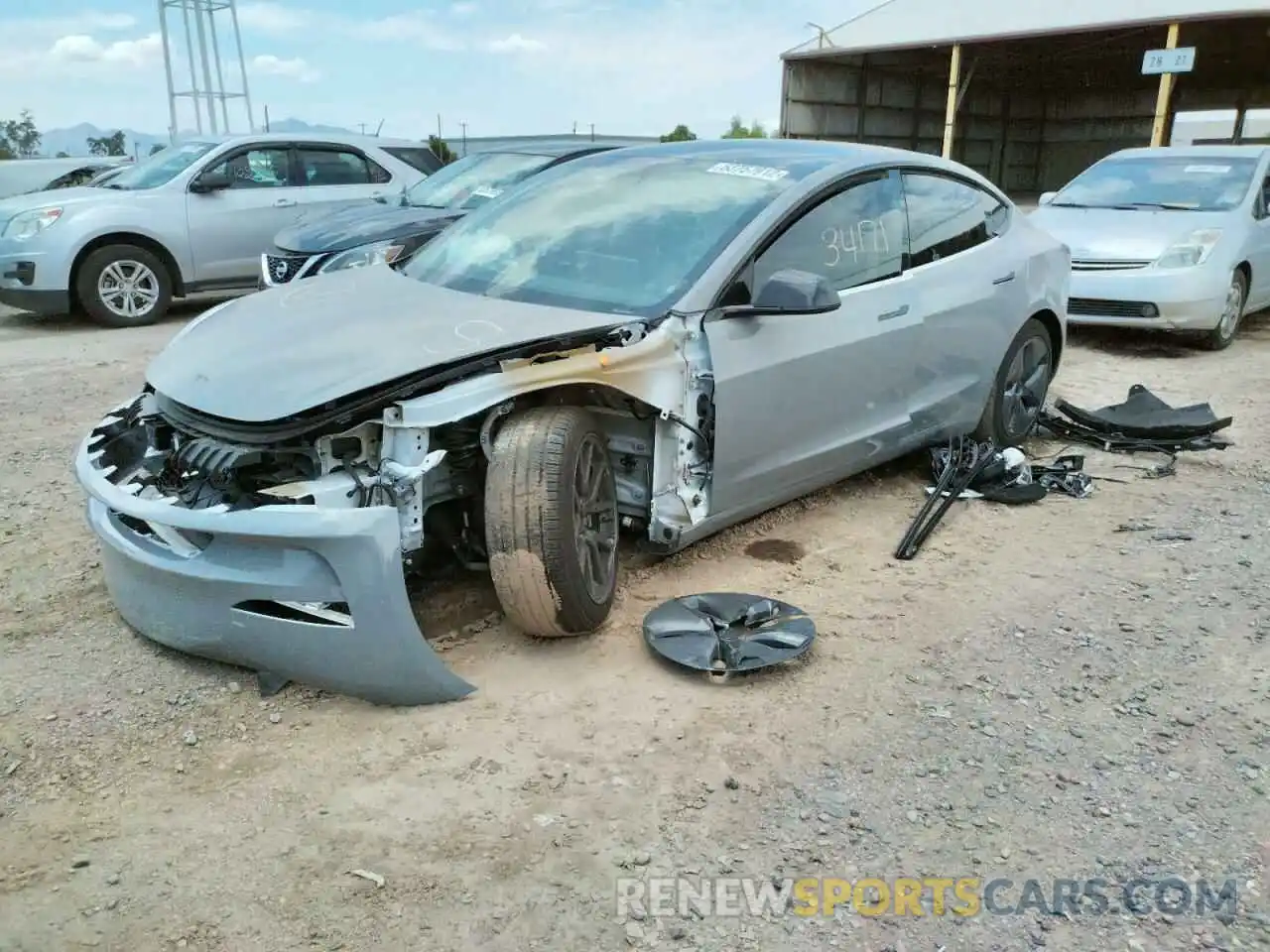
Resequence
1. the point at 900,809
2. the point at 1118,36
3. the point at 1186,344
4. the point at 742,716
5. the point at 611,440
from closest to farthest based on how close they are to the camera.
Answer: the point at 900,809, the point at 742,716, the point at 611,440, the point at 1186,344, the point at 1118,36

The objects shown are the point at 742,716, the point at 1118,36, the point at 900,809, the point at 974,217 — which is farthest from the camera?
the point at 1118,36

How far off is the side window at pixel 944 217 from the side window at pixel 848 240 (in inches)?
4.1

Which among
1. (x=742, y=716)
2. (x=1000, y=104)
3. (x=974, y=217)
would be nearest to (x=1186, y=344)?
(x=974, y=217)

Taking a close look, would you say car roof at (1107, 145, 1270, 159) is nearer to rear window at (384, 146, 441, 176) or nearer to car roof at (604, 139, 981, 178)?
car roof at (604, 139, 981, 178)

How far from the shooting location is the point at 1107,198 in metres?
8.68

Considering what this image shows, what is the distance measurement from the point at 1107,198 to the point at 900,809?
25.0ft

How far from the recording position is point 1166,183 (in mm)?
8602

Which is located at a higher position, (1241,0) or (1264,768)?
(1241,0)

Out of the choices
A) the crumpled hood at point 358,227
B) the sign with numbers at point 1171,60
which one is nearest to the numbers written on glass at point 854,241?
the crumpled hood at point 358,227

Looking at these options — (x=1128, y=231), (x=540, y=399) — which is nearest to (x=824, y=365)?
(x=540, y=399)

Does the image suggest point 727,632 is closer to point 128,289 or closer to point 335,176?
point 128,289

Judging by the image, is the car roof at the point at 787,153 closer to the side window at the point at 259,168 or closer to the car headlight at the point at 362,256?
the car headlight at the point at 362,256

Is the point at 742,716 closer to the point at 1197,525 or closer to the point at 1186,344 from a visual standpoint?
the point at 1197,525

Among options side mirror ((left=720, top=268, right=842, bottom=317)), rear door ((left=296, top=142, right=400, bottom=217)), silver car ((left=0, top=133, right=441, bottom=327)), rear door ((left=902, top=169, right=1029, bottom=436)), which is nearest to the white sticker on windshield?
side mirror ((left=720, top=268, right=842, bottom=317))
